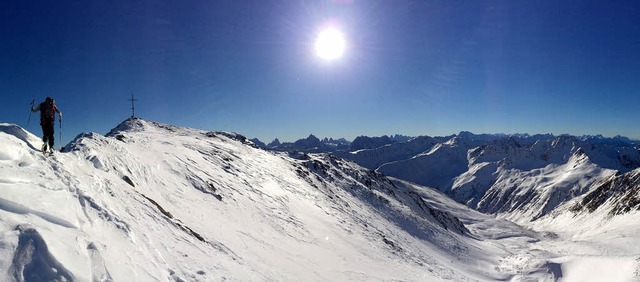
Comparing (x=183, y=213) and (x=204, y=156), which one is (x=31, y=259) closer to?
(x=183, y=213)

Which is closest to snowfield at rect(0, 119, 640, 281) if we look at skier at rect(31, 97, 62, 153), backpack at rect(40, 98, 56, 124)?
skier at rect(31, 97, 62, 153)

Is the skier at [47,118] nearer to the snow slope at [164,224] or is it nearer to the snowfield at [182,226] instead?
the snow slope at [164,224]

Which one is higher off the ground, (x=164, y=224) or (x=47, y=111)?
(x=47, y=111)

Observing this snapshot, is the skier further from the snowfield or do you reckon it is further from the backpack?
the snowfield

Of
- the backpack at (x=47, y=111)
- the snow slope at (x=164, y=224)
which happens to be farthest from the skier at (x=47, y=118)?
the snow slope at (x=164, y=224)

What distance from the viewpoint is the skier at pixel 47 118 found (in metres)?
15.5

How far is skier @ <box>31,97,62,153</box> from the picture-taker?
1555 cm

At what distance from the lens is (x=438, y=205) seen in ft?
608

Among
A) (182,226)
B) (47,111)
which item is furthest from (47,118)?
(182,226)

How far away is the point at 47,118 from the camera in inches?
640

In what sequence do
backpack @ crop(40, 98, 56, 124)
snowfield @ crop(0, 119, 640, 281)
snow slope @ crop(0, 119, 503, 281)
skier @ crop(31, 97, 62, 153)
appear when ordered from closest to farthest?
snow slope @ crop(0, 119, 503, 281)
snowfield @ crop(0, 119, 640, 281)
skier @ crop(31, 97, 62, 153)
backpack @ crop(40, 98, 56, 124)

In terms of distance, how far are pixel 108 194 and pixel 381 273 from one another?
20452 millimetres

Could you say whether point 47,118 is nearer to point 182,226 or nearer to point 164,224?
point 164,224

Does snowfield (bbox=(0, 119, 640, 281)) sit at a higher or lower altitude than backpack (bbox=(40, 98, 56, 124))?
lower
